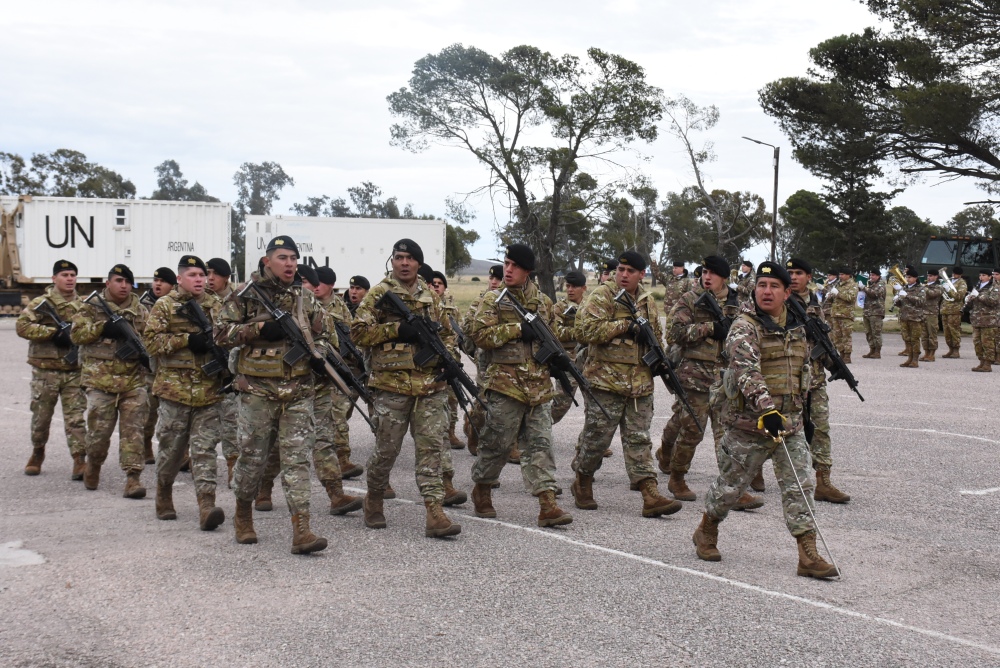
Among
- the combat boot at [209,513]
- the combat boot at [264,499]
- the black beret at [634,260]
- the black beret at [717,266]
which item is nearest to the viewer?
the combat boot at [209,513]

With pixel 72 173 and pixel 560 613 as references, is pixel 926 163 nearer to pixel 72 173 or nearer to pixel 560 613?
pixel 560 613

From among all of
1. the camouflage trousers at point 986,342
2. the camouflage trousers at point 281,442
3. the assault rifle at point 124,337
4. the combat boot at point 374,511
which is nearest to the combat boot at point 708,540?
the combat boot at point 374,511

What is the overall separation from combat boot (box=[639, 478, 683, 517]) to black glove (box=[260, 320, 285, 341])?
2.86 metres

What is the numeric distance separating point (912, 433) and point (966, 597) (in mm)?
5496

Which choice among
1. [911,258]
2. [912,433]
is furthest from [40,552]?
[911,258]

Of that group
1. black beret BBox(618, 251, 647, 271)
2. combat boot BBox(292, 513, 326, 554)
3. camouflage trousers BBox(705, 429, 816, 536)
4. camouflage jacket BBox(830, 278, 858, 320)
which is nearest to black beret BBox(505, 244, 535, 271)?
black beret BBox(618, 251, 647, 271)

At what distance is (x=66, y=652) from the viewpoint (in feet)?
13.8

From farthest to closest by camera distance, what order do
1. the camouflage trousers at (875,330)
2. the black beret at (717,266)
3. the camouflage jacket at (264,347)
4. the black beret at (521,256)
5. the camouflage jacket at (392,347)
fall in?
the camouflage trousers at (875,330) < the black beret at (717,266) < the black beret at (521,256) < the camouflage jacket at (392,347) < the camouflage jacket at (264,347)

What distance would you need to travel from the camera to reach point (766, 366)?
562 centimetres

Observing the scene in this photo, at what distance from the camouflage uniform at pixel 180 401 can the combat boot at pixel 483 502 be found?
1919mm

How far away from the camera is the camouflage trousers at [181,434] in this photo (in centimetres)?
654

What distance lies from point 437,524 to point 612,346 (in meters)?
1.89

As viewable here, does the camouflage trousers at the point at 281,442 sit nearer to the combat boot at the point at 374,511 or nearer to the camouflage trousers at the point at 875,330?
the combat boot at the point at 374,511

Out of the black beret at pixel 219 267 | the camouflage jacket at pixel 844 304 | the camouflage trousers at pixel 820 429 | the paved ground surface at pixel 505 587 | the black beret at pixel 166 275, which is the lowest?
the paved ground surface at pixel 505 587
